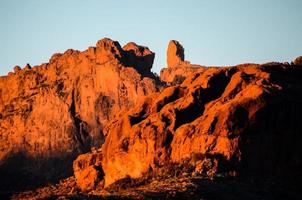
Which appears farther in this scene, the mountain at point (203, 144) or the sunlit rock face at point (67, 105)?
the sunlit rock face at point (67, 105)

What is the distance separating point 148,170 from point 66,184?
3080cm

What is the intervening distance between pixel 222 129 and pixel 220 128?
34 cm

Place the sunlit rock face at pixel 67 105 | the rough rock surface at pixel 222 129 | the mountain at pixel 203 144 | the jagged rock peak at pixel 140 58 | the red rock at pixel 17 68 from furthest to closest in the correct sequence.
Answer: the red rock at pixel 17 68 < the jagged rock peak at pixel 140 58 < the sunlit rock face at pixel 67 105 < the rough rock surface at pixel 222 129 < the mountain at pixel 203 144

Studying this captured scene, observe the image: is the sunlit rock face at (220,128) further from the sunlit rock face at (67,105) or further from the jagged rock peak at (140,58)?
the jagged rock peak at (140,58)

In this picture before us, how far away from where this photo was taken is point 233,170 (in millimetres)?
108688

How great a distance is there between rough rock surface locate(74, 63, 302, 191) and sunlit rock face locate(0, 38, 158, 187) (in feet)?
136

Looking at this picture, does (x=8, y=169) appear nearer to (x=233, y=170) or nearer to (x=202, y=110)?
(x=202, y=110)

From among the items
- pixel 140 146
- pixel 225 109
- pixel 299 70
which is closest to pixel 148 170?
pixel 140 146

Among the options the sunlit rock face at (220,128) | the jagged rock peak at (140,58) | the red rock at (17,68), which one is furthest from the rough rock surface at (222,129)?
the red rock at (17,68)

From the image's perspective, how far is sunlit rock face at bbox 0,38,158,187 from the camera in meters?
172

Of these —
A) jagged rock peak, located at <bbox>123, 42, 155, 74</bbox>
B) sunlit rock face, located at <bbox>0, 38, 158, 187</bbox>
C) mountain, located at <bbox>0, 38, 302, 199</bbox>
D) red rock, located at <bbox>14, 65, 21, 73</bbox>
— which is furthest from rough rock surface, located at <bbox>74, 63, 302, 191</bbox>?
red rock, located at <bbox>14, 65, 21, 73</bbox>

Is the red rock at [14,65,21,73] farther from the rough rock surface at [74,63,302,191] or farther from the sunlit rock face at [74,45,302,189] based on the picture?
the rough rock surface at [74,63,302,191]

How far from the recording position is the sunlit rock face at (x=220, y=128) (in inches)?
4365

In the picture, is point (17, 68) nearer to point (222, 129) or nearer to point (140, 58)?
point (140, 58)
